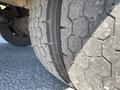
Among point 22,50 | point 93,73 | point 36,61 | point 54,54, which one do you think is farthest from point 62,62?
point 22,50

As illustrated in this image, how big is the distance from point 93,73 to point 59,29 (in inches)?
9.8

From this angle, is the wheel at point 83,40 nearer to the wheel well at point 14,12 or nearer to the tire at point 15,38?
the wheel well at point 14,12

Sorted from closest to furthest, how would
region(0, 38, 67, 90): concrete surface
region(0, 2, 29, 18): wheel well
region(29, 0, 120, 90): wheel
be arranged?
1. region(29, 0, 120, 90): wheel
2. region(0, 38, 67, 90): concrete surface
3. region(0, 2, 29, 18): wheel well

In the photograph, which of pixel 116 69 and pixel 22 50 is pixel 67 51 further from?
pixel 22 50

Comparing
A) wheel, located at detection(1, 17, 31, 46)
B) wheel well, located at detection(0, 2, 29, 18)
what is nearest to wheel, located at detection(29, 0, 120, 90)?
wheel well, located at detection(0, 2, 29, 18)

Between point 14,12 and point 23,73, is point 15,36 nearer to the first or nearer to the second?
point 14,12

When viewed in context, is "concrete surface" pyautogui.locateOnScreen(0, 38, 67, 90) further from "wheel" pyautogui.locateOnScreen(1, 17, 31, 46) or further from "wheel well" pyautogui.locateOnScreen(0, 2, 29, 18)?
"wheel well" pyautogui.locateOnScreen(0, 2, 29, 18)

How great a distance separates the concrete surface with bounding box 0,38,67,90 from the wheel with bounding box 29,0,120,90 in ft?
1.34

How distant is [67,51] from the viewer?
121 centimetres

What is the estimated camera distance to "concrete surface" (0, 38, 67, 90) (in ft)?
5.79

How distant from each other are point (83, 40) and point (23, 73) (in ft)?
3.12

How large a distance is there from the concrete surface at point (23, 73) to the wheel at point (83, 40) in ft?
1.34

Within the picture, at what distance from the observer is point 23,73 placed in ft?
6.53

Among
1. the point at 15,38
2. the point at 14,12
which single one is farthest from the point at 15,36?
the point at 14,12
